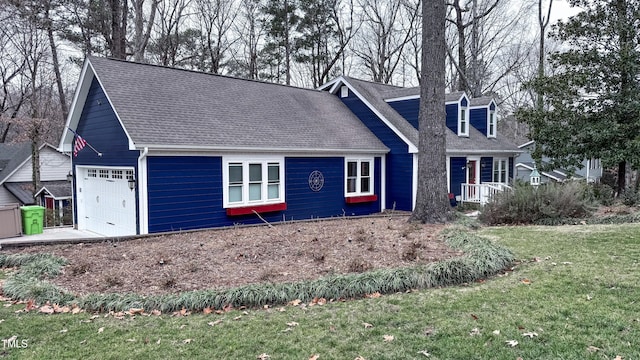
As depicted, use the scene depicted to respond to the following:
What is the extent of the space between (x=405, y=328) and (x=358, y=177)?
36.7 feet

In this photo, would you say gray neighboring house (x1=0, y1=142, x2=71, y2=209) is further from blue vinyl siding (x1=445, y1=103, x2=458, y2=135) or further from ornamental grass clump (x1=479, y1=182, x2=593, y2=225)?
ornamental grass clump (x1=479, y1=182, x2=593, y2=225)

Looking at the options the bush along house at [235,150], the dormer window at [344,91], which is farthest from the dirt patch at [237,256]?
the dormer window at [344,91]

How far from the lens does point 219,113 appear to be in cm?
1305

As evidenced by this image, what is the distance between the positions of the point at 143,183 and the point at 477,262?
7906 mm

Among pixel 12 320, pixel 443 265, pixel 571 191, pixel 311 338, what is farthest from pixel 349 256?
pixel 571 191

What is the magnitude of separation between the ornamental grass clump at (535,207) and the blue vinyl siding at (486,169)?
7160mm

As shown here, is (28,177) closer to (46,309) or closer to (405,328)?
(46,309)

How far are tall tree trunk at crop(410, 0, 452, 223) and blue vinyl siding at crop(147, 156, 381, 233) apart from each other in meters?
4.64

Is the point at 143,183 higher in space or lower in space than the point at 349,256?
higher

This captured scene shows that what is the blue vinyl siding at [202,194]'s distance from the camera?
10.6 m

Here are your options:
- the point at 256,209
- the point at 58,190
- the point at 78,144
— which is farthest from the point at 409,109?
the point at 58,190

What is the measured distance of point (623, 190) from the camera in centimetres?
1482

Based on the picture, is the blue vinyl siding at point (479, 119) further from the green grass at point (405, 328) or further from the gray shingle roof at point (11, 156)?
the gray shingle roof at point (11, 156)

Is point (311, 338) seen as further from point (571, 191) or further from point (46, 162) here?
point (46, 162)
